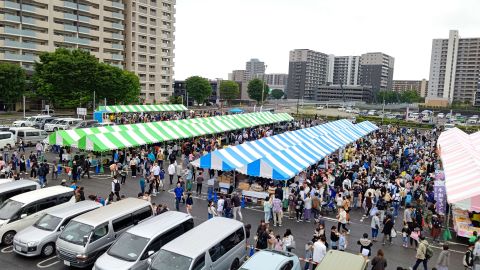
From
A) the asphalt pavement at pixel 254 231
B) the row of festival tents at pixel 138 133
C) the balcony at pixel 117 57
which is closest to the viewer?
the asphalt pavement at pixel 254 231

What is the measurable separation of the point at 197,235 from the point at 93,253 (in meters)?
2.99

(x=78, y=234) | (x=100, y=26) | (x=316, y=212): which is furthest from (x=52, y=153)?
(x=100, y=26)

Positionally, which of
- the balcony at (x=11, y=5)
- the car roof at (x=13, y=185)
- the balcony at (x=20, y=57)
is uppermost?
the balcony at (x=11, y=5)

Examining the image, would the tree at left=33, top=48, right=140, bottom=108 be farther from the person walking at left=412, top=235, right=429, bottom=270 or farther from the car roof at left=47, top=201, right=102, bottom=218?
the person walking at left=412, top=235, right=429, bottom=270

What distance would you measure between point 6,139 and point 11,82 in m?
25.1

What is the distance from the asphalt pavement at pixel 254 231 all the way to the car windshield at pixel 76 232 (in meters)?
0.96

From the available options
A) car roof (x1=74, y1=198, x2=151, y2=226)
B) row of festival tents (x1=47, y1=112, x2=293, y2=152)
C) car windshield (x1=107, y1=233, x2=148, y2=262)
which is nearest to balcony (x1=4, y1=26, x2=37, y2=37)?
row of festival tents (x1=47, y1=112, x2=293, y2=152)

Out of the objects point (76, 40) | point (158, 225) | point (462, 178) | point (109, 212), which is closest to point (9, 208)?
point (109, 212)

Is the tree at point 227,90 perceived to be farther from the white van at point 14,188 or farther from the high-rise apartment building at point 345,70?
the white van at point 14,188

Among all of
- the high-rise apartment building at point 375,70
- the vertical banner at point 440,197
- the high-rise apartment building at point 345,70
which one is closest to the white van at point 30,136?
the vertical banner at point 440,197

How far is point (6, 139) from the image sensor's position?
26438 millimetres

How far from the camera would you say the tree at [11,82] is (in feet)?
152

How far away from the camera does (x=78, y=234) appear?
10.4 meters

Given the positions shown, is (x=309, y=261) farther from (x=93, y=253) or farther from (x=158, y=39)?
(x=158, y=39)
